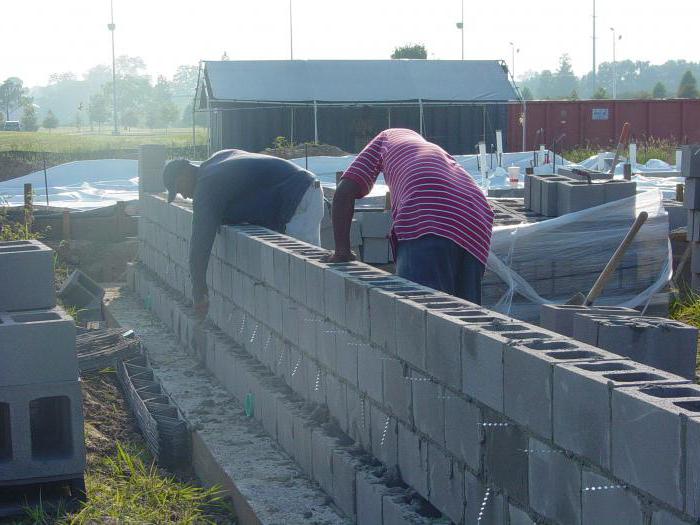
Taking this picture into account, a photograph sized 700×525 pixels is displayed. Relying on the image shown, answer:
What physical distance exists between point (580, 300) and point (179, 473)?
292 cm

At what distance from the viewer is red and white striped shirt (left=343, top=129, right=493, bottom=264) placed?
4.87 metres

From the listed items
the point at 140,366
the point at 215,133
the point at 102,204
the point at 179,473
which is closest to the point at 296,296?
the point at 179,473

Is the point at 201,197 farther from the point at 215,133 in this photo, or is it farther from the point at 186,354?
the point at 215,133

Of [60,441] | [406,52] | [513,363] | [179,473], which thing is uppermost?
[406,52]

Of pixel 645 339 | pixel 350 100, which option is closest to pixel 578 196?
pixel 645 339

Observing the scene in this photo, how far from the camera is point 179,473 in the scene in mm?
5852

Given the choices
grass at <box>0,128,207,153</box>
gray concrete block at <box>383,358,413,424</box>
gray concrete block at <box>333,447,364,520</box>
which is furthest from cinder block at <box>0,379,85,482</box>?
grass at <box>0,128,207,153</box>

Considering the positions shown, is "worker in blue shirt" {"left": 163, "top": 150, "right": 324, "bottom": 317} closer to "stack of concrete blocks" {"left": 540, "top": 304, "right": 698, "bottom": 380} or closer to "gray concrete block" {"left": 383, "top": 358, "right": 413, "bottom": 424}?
"stack of concrete blocks" {"left": 540, "top": 304, "right": 698, "bottom": 380}

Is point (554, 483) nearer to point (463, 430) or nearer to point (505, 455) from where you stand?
point (505, 455)

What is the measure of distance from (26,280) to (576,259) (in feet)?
15.2

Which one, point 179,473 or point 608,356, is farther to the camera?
point 179,473

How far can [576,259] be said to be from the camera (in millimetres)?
8445

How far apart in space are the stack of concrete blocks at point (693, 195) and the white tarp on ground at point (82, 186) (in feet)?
32.8

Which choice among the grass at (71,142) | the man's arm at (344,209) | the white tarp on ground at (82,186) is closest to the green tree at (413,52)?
the grass at (71,142)
